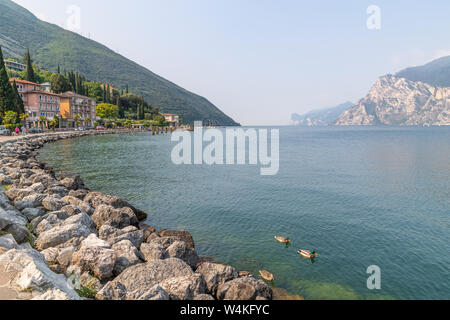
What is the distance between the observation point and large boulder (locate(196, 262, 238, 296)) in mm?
10000

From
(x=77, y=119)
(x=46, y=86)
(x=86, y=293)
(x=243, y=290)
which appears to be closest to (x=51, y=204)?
(x=86, y=293)

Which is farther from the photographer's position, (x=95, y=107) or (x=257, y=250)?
(x=95, y=107)

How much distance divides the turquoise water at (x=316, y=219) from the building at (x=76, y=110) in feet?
299

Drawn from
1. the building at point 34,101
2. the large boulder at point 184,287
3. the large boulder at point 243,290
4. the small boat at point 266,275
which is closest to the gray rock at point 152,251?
the large boulder at point 184,287

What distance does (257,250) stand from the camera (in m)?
15.3

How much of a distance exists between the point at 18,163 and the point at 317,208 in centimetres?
3357

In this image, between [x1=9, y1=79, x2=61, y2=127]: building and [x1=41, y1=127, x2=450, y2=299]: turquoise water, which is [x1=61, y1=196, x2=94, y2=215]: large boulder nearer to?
[x1=41, y1=127, x2=450, y2=299]: turquoise water

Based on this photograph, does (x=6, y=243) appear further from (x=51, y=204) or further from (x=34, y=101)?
(x=34, y=101)

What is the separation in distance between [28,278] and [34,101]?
114m

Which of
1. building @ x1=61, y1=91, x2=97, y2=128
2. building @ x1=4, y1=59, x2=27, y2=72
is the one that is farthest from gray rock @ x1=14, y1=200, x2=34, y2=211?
building @ x1=4, y1=59, x2=27, y2=72

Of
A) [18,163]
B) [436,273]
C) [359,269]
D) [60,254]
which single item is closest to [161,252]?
[60,254]

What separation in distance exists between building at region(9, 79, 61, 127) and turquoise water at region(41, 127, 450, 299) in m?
74.4
